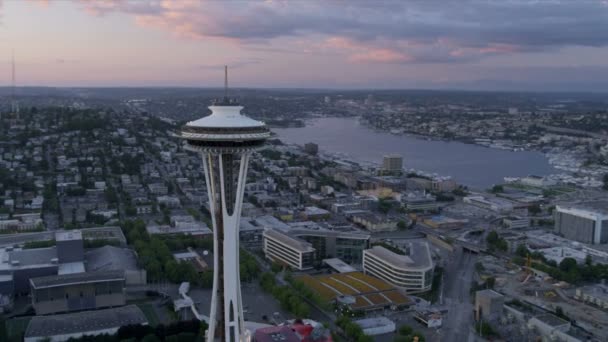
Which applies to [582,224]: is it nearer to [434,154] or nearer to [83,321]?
[83,321]

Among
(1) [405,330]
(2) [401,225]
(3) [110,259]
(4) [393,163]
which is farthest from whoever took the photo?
(4) [393,163]

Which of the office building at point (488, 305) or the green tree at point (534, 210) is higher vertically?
the office building at point (488, 305)

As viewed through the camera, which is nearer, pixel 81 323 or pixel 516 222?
pixel 81 323

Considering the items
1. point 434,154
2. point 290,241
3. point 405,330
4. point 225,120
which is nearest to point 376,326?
point 405,330

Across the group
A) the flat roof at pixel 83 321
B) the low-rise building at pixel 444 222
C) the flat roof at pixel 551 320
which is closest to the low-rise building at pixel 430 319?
the flat roof at pixel 551 320

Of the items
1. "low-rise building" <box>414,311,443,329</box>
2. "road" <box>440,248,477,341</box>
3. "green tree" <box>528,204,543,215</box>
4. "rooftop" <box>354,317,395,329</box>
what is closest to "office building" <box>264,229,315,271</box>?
"road" <box>440,248,477,341</box>

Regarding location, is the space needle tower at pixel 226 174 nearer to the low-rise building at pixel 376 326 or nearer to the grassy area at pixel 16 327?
the low-rise building at pixel 376 326
